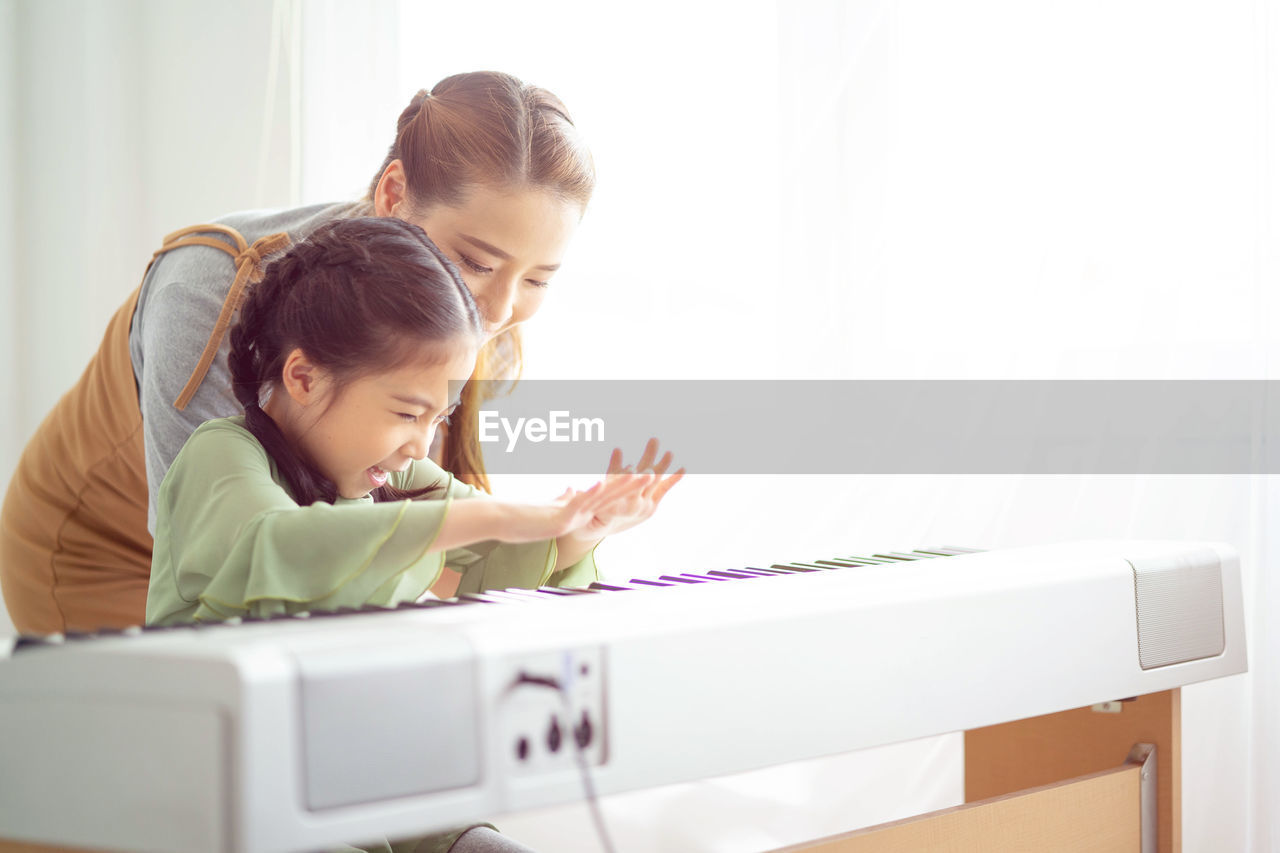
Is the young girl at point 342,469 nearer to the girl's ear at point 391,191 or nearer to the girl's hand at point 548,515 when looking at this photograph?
the girl's hand at point 548,515

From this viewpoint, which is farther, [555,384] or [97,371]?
[555,384]

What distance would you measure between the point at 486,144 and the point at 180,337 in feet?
1.16

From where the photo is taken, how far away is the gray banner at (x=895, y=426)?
5.05 feet

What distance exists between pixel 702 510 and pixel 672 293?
0.38 m

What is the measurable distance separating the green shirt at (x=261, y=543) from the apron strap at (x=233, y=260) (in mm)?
245

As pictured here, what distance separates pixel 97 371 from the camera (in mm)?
1271

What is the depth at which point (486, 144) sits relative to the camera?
1.12m

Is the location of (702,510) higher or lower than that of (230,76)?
lower

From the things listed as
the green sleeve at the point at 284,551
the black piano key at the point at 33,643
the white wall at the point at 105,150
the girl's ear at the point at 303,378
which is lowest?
the black piano key at the point at 33,643

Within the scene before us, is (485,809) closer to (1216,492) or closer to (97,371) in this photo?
(97,371)

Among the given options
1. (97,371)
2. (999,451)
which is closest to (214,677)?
(97,371)

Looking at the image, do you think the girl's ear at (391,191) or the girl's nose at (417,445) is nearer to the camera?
the girl's nose at (417,445)

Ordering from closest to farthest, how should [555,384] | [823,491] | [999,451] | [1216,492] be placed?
1. [1216,492]
2. [999,451]
3. [823,491]
4. [555,384]

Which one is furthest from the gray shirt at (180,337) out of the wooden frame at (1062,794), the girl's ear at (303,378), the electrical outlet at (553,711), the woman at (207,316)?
the wooden frame at (1062,794)
